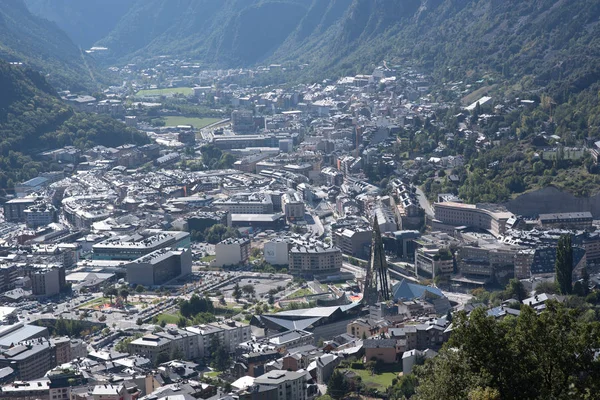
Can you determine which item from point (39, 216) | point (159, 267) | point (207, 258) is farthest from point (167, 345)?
point (39, 216)

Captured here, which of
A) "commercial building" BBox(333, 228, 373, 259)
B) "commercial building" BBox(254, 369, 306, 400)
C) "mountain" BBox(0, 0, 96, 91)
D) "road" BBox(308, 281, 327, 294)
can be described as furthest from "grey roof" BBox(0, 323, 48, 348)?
"mountain" BBox(0, 0, 96, 91)

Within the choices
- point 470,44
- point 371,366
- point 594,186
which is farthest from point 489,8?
point 371,366

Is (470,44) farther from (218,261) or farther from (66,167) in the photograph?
(218,261)

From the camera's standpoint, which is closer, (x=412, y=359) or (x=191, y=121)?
(x=412, y=359)

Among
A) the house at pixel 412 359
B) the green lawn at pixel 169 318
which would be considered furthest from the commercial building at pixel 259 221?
the house at pixel 412 359

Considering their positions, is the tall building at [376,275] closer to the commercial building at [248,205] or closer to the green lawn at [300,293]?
the green lawn at [300,293]

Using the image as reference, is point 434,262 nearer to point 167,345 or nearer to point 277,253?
point 277,253

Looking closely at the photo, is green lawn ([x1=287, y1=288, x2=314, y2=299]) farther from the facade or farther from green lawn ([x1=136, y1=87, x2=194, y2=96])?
green lawn ([x1=136, y1=87, x2=194, y2=96])

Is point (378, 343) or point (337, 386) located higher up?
point (378, 343)
